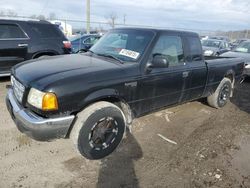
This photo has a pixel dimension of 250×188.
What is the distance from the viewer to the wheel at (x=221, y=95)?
6.18 metres

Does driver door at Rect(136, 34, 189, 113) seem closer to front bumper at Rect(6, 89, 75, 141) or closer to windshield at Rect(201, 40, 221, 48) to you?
front bumper at Rect(6, 89, 75, 141)

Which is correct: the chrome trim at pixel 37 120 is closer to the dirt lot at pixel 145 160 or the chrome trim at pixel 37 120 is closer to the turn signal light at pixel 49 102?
the turn signal light at pixel 49 102

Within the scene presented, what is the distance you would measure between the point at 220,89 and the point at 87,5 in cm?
1558

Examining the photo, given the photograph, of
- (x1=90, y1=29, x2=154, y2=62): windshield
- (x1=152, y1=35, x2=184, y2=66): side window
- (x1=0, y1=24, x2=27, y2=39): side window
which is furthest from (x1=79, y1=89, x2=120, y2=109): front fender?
(x1=0, y1=24, x2=27, y2=39): side window

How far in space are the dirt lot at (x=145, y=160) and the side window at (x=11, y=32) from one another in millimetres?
2968

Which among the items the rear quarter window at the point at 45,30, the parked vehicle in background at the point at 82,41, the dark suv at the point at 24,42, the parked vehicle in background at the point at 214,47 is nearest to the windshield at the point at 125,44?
the dark suv at the point at 24,42

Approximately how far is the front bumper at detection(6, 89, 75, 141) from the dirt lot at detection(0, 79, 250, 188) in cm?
49

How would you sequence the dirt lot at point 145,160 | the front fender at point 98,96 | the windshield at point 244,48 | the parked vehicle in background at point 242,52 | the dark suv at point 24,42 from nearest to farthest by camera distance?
the dirt lot at point 145,160 < the front fender at point 98,96 < the dark suv at point 24,42 < the parked vehicle in background at point 242,52 < the windshield at point 244,48

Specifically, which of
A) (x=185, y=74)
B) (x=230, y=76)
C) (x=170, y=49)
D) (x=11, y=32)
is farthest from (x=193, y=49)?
(x=11, y=32)

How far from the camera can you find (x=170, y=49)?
15.2ft

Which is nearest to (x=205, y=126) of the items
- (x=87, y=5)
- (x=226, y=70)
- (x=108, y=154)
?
(x=226, y=70)

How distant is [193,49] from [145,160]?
2547 mm

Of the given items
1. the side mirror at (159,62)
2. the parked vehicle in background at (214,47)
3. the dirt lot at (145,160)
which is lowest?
the dirt lot at (145,160)

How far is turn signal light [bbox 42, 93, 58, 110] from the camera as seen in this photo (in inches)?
124
